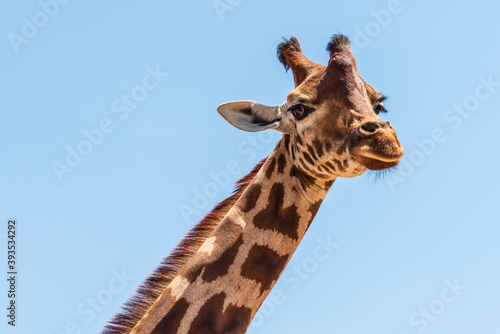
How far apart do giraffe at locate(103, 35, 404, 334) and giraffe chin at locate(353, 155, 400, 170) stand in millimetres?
10

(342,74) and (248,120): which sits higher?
(342,74)

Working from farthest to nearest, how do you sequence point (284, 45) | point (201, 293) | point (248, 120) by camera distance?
point (284, 45) → point (248, 120) → point (201, 293)

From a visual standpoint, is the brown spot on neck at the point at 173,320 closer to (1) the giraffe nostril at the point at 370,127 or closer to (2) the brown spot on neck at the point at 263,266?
(2) the brown spot on neck at the point at 263,266

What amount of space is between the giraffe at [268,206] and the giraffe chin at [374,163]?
10 mm

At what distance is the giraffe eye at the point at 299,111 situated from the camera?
23.6ft

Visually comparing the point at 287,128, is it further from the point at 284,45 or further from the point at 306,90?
the point at 284,45

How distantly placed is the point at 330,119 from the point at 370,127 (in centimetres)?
67

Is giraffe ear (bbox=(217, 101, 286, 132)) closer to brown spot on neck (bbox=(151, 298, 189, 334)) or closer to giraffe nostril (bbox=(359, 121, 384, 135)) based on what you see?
giraffe nostril (bbox=(359, 121, 384, 135))

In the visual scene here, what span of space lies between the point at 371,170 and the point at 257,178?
4.67ft

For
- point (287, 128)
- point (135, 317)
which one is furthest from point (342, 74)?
point (135, 317)

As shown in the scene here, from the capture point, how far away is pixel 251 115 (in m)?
7.77

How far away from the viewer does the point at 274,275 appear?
683 cm

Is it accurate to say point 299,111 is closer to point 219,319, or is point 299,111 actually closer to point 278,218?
point 278,218

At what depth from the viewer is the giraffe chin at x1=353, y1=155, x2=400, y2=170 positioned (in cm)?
629
